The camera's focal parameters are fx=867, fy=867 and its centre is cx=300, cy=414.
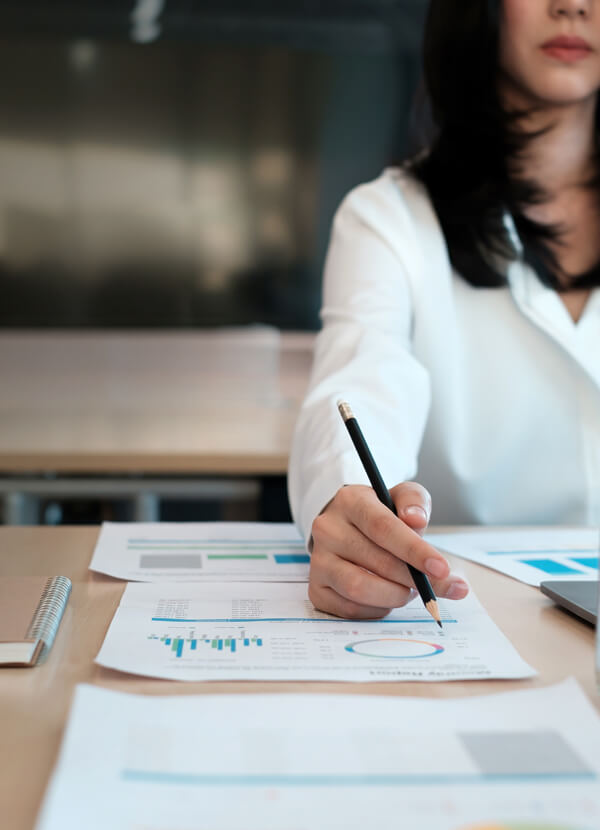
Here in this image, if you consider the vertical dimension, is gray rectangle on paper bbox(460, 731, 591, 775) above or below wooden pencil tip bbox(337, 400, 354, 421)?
below

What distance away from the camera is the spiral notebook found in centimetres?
48

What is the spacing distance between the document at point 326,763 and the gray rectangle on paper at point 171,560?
26cm

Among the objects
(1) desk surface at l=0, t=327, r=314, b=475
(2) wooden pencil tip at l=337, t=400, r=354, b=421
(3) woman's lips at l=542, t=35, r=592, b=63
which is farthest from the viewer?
(1) desk surface at l=0, t=327, r=314, b=475

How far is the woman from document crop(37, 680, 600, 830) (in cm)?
51

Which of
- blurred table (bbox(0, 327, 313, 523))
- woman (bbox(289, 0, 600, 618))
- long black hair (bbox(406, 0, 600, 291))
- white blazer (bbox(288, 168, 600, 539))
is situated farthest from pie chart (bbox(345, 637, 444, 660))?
blurred table (bbox(0, 327, 313, 523))

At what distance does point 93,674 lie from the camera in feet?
1.52

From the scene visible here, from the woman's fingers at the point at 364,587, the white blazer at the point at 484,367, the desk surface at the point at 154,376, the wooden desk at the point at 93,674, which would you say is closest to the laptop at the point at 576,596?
the wooden desk at the point at 93,674

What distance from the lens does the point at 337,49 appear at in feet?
6.85

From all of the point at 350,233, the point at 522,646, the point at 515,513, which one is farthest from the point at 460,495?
the point at 522,646

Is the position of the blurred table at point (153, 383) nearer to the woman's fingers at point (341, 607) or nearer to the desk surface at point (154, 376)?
the desk surface at point (154, 376)

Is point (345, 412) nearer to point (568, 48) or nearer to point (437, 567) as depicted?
point (437, 567)

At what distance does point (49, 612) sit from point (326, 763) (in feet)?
0.79

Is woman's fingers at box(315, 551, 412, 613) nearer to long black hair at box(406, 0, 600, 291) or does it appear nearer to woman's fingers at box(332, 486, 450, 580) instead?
woman's fingers at box(332, 486, 450, 580)

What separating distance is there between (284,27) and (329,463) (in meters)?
1.70
